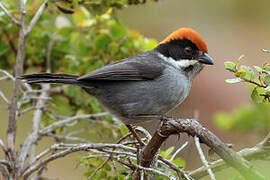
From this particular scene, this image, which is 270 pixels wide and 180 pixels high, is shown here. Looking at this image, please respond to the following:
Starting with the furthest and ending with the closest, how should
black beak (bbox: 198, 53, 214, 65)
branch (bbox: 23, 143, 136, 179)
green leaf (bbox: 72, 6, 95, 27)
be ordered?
green leaf (bbox: 72, 6, 95, 27) → black beak (bbox: 198, 53, 214, 65) → branch (bbox: 23, 143, 136, 179)

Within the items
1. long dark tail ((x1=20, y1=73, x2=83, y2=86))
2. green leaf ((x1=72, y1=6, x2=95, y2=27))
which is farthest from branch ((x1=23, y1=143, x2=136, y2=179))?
green leaf ((x1=72, y1=6, x2=95, y2=27))

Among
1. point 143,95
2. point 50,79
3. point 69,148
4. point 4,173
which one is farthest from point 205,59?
point 4,173

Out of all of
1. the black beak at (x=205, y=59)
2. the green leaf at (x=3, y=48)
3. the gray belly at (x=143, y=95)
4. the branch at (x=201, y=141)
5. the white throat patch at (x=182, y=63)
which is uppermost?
the branch at (x=201, y=141)

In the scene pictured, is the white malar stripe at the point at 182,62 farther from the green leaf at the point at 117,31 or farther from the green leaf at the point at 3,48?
the green leaf at the point at 3,48

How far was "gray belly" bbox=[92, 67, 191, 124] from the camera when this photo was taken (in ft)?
11.1

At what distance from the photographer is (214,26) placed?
1082cm

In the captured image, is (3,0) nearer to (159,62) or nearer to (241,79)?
(159,62)

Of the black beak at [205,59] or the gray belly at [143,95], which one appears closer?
the gray belly at [143,95]

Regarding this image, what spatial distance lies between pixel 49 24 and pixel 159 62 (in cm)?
163

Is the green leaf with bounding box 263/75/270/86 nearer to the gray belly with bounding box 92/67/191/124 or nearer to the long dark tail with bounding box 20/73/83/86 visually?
the gray belly with bounding box 92/67/191/124

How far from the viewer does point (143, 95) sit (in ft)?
11.2

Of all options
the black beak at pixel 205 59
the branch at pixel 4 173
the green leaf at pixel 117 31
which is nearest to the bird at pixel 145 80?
the black beak at pixel 205 59

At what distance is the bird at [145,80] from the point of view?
11.0ft

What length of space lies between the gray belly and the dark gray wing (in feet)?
0.18
